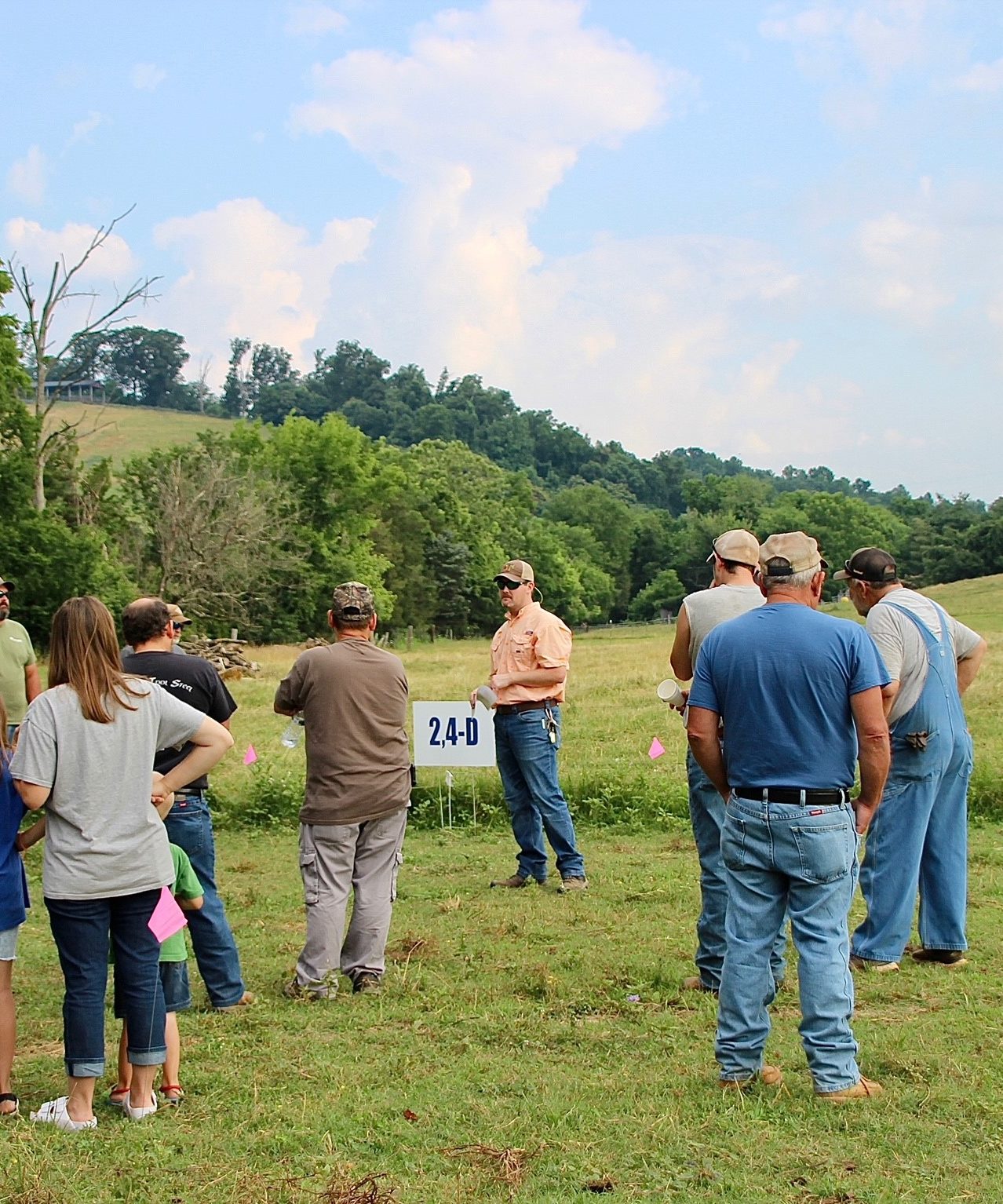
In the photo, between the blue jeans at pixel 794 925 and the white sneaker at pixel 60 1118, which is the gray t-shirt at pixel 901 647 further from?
the white sneaker at pixel 60 1118

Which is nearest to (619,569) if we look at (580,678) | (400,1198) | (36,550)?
(36,550)

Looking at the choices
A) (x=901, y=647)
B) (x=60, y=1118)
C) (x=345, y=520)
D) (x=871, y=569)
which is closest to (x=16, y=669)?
(x=60, y=1118)

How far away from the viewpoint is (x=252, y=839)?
10938 millimetres

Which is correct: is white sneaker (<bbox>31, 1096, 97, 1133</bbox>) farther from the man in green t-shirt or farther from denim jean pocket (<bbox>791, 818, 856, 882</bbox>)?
the man in green t-shirt

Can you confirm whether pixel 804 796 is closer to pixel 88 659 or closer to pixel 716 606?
pixel 716 606

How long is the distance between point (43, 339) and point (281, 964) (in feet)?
118

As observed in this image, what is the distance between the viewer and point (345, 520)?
69875mm

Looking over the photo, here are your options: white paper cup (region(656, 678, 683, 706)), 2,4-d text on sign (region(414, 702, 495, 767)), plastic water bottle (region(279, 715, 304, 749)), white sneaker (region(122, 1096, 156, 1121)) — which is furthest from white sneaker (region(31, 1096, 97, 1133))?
2,4-d text on sign (region(414, 702, 495, 767))

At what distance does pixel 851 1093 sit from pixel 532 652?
432cm

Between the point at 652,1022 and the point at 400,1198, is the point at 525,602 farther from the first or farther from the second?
the point at 400,1198

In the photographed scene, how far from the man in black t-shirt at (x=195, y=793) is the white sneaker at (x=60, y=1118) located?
1310 millimetres

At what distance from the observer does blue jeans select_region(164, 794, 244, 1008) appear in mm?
5824

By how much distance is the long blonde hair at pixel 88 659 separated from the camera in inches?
175

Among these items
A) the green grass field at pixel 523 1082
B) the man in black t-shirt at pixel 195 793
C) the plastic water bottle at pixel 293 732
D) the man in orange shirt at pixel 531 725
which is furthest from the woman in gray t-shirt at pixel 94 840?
the man in orange shirt at pixel 531 725
